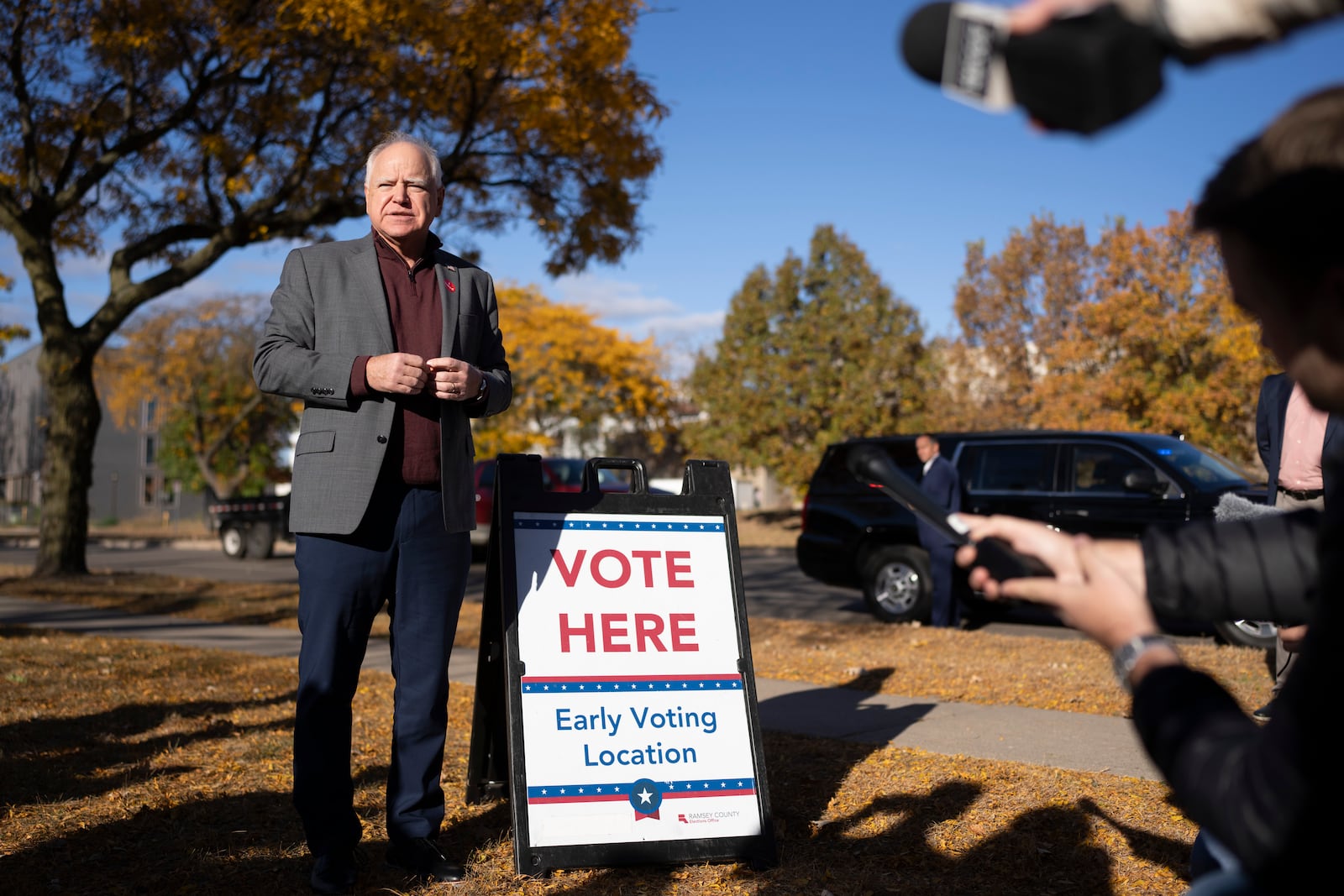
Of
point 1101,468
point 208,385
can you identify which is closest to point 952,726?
point 1101,468

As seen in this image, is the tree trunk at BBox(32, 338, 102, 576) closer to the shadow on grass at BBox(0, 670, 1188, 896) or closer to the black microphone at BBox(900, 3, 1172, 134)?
the shadow on grass at BBox(0, 670, 1188, 896)

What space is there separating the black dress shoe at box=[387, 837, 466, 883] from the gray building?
54628mm

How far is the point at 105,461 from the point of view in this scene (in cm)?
6419

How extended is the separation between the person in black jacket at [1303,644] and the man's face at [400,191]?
9.35ft

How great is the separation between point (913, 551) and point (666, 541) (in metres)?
7.49

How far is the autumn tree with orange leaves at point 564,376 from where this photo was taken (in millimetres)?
39156

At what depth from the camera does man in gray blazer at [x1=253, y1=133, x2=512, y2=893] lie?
352cm

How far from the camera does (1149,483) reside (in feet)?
32.8

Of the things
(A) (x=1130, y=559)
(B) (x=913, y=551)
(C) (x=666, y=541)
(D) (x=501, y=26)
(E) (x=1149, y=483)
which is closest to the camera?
(A) (x=1130, y=559)

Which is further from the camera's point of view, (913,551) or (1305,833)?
(913,551)

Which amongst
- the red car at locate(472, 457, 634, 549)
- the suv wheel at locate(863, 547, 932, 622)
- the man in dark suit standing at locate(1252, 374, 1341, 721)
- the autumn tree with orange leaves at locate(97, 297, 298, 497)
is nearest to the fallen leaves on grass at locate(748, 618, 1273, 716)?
the suv wheel at locate(863, 547, 932, 622)

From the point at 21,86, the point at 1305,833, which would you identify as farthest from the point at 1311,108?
the point at 21,86

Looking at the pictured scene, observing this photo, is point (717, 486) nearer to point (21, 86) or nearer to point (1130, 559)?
point (1130, 559)

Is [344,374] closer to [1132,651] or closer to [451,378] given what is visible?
[451,378]
